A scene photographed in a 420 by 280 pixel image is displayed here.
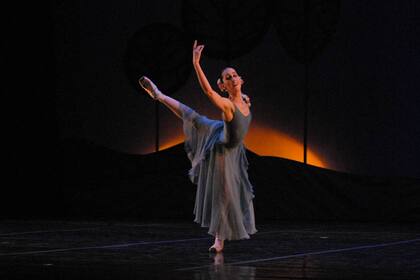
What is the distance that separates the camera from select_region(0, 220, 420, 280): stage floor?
4.27 meters

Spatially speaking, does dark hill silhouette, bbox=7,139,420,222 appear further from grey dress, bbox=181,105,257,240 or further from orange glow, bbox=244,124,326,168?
grey dress, bbox=181,105,257,240

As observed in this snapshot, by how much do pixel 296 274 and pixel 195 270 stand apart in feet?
1.69

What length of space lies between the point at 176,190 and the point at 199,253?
169 inches

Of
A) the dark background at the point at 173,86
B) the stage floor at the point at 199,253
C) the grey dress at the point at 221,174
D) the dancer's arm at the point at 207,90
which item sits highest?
the dark background at the point at 173,86

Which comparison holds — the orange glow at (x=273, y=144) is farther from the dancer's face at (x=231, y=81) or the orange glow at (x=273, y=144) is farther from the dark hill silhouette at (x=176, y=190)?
the dancer's face at (x=231, y=81)

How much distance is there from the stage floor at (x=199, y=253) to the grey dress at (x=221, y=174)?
0.19m

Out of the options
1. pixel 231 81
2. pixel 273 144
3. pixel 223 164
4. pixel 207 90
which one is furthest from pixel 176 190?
pixel 207 90

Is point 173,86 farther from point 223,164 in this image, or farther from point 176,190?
point 223,164

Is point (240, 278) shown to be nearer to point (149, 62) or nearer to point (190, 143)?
point (190, 143)

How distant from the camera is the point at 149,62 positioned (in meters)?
10.3

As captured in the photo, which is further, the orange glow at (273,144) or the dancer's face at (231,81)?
the orange glow at (273,144)

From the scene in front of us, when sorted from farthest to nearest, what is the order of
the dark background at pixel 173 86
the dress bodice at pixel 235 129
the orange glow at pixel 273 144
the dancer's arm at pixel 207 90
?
1. the orange glow at pixel 273 144
2. the dark background at pixel 173 86
3. the dress bodice at pixel 235 129
4. the dancer's arm at pixel 207 90

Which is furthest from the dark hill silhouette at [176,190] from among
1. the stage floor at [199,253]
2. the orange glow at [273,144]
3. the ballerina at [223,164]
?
the ballerina at [223,164]

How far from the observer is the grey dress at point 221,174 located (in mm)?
5504
